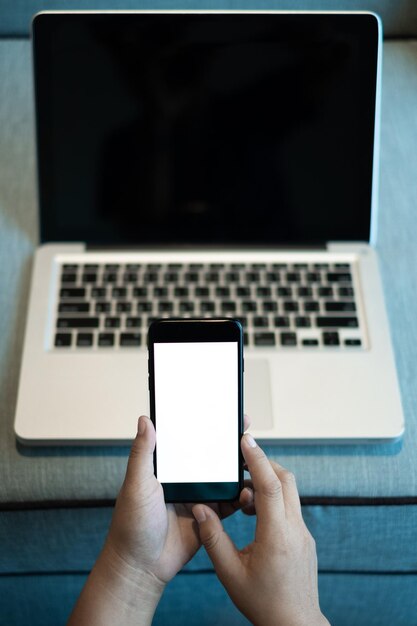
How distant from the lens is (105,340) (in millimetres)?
858

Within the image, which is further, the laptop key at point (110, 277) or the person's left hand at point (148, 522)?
the laptop key at point (110, 277)

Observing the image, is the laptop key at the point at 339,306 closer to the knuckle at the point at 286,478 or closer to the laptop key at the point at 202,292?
the laptop key at the point at 202,292

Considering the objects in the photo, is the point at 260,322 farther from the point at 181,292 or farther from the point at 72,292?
the point at 72,292

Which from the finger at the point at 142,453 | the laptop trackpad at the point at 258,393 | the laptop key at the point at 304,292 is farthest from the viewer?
the laptop key at the point at 304,292

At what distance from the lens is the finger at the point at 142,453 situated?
63 cm

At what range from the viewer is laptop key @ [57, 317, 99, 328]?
0.87m

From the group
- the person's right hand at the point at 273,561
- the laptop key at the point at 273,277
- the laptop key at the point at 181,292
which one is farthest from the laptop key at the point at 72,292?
the person's right hand at the point at 273,561

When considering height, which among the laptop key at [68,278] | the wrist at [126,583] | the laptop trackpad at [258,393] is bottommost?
the wrist at [126,583]

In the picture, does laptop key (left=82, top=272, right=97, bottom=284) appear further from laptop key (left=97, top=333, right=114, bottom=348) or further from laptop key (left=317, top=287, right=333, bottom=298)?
laptop key (left=317, top=287, right=333, bottom=298)

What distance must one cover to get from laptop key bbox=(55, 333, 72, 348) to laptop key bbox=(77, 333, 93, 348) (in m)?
0.01

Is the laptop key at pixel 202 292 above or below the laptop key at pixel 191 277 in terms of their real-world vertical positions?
below

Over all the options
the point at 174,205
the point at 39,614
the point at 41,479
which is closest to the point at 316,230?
the point at 174,205

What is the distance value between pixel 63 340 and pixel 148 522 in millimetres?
274

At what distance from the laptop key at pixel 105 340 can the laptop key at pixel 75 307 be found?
0.13 feet
